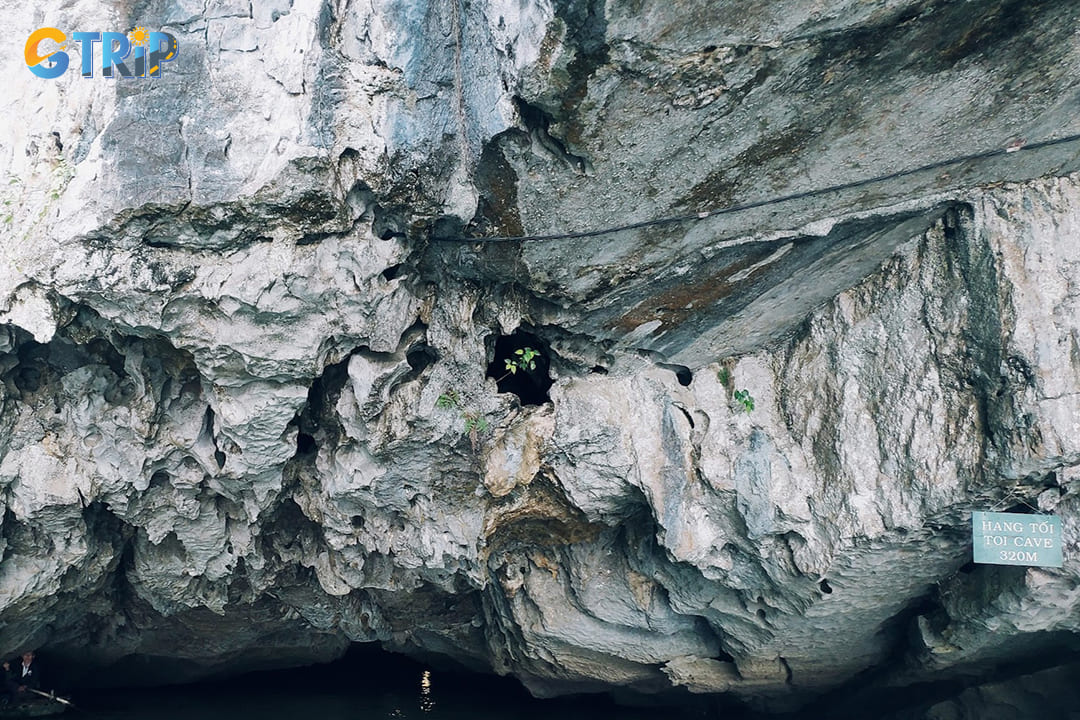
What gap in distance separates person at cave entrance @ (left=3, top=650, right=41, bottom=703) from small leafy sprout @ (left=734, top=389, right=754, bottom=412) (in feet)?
24.2

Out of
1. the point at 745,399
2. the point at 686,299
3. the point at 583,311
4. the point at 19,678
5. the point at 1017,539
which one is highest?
the point at 686,299

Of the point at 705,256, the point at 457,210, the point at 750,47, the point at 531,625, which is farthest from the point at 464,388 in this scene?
the point at 750,47

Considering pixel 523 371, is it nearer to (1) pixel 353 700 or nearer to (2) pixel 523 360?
(2) pixel 523 360

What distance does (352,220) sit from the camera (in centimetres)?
545

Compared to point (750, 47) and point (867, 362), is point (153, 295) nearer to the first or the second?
point (750, 47)

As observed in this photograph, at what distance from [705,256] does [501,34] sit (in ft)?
6.64

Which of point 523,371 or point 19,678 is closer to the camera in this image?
point 523,371

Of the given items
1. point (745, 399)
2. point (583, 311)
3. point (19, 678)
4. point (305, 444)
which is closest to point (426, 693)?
point (19, 678)

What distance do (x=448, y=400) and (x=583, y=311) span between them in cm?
127

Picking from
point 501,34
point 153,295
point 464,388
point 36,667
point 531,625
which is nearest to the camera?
point 501,34

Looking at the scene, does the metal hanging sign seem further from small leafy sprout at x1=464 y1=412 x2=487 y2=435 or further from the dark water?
the dark water

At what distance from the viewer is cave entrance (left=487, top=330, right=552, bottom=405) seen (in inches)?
259

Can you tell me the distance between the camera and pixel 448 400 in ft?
20.4

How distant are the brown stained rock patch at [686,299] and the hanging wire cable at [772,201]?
42 cm
